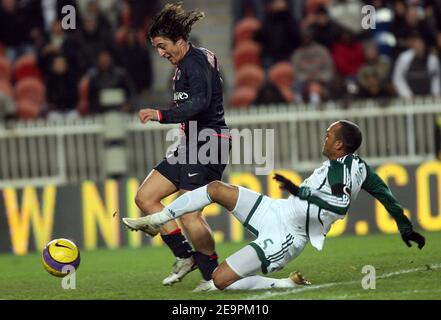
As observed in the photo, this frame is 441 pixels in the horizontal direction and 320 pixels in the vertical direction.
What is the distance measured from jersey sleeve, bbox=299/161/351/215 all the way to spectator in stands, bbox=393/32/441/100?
7666 millimetres

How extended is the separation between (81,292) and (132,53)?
8884 millimetres

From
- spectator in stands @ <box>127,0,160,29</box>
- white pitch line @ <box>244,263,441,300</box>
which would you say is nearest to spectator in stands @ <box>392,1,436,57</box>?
spectator in stands @ <box>127,0,160,29</box>

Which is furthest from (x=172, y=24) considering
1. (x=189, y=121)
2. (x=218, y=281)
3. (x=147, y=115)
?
(x=218, y=281)

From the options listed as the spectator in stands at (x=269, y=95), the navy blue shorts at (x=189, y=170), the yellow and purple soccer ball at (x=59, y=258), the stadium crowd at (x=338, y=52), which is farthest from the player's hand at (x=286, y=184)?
the spectator in stands at (x=269, y=95)

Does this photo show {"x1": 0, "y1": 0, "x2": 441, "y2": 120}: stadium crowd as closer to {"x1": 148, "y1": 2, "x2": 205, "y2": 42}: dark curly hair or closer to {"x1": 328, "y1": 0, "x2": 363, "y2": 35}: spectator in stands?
{"x1": 328, "y1": 0, "x2": 363, "y2": 35}: spectator in stands

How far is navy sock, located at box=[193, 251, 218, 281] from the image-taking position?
33.6 feet

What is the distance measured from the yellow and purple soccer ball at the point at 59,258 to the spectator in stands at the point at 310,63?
292 inches

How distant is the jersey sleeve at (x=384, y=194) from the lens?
10.2m

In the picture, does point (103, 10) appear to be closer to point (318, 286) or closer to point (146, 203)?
point (146, 203)

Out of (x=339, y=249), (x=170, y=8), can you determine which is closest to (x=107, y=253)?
(x=339, y=249)

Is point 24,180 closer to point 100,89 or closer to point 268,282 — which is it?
point 100,89

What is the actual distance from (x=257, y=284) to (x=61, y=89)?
910cm

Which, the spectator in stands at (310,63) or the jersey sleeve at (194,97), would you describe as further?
the spectator in stands at (310,63)

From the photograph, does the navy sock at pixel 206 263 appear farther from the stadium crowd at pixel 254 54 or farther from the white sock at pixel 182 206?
the stadium crowd at pixel 254 54
